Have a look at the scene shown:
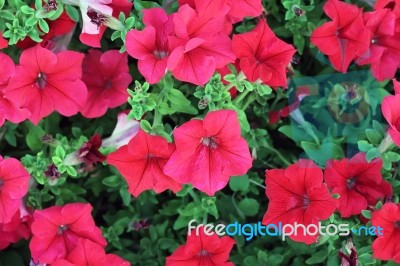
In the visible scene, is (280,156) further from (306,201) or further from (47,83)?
(47,83)

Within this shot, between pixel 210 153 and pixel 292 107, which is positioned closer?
pixel 210 153

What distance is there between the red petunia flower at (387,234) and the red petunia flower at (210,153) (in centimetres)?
31

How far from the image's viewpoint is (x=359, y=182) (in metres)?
1.41

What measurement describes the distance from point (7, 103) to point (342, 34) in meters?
0.79

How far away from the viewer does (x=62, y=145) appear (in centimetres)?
146

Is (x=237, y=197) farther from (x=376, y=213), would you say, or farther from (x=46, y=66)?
(x=46, y=66)

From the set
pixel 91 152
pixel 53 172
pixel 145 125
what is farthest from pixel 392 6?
pixel 53 172

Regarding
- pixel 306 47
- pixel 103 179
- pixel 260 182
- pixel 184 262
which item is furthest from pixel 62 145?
pixel 306 47

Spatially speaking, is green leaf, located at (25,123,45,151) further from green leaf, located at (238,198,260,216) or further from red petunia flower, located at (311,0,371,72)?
red petunia flower, located at (311,0,371,72)

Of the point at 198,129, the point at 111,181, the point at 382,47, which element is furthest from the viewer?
the point at 111,181

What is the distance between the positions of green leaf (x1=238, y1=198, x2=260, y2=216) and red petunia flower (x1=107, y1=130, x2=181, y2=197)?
289mm

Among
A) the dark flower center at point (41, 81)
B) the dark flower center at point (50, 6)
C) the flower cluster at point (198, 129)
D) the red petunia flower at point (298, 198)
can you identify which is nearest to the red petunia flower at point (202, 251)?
the flower cluster at point (198, 129)

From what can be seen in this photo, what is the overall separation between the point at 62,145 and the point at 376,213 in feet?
2.45

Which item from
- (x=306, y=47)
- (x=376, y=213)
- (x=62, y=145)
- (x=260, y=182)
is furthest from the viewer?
(x=306, y=47)
